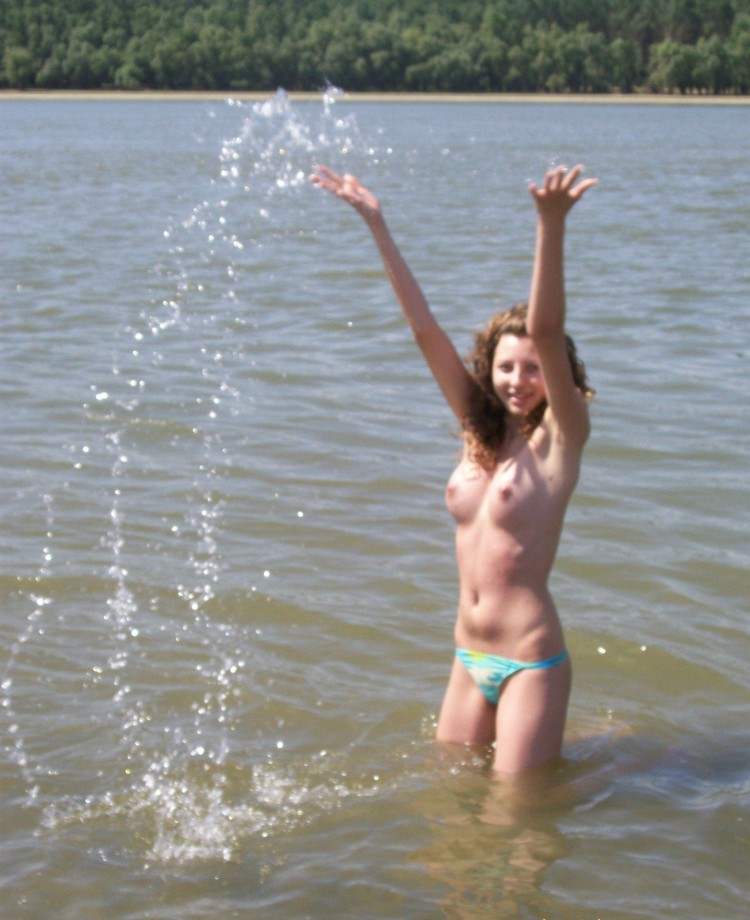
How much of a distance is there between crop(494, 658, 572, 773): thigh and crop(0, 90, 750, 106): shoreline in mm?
72166

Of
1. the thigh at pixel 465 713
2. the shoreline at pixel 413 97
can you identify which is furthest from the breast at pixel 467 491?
the shoreline at pixel 413 97

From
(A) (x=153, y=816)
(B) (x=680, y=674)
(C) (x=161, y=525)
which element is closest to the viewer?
(A) (x=153, y=816)

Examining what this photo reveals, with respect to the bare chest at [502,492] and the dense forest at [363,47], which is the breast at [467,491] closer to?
the bare chest at [502,492]

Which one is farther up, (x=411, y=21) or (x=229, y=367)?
(x=411, y=21)

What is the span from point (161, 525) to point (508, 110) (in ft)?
217

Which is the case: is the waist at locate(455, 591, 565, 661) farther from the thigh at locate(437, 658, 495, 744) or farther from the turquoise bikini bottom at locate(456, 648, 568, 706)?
Answer: the thigh at locate(437, 658, 495, 744)

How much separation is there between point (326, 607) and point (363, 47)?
68.0 meters

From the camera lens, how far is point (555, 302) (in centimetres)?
384

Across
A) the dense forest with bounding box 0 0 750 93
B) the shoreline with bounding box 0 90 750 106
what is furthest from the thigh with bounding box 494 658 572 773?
the shoreline with bounding box 0 90 750 106

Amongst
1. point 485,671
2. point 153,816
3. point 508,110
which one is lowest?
point 153,816

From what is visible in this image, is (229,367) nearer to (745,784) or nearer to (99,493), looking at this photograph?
(99,493)

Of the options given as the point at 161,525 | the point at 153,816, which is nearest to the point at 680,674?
the point at 153,816

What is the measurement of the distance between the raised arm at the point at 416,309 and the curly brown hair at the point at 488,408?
0.04 meters

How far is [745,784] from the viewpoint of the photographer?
478 centimetres
